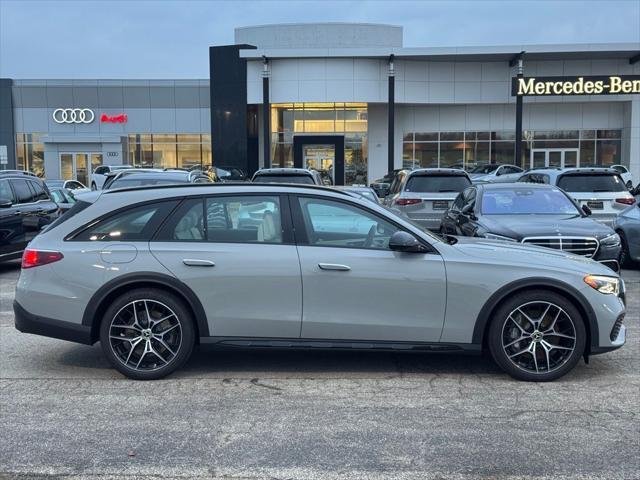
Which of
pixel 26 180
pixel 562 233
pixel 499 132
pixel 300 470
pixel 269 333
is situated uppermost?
pixel 499 132

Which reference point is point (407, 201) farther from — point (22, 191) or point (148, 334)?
point (148, 334)

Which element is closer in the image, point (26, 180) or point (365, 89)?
point (26, 180)

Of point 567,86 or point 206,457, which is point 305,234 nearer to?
point 206,457

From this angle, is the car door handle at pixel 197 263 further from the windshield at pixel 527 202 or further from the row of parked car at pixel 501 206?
the windshield at pixel 527 202

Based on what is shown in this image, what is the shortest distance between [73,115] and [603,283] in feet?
138

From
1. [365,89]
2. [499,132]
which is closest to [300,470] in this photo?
[365,89]

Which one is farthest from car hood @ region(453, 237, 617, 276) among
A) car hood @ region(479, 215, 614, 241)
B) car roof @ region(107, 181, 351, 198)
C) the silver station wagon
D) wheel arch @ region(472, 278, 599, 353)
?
car hood @ region(479, 215, 614, 241)

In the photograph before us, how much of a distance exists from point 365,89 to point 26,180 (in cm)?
2585

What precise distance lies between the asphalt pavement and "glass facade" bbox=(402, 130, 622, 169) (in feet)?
110

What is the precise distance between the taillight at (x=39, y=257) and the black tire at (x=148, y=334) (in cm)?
62

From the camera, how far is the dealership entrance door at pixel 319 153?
38.3m

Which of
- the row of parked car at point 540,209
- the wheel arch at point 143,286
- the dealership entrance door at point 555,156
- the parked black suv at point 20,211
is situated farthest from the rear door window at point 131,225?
the dealership entrance door at point 555,156

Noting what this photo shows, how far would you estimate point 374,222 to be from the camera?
5.42m

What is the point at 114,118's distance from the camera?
42062 mm
